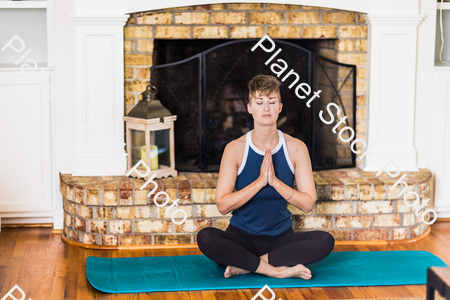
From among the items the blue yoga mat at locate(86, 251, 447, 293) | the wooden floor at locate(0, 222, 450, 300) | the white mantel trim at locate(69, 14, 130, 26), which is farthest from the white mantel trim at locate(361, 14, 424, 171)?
the white mantel trim at locate(69, 14, 130, 26)

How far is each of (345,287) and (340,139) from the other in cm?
114

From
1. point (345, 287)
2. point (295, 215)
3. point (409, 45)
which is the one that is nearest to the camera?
point (345, 287)

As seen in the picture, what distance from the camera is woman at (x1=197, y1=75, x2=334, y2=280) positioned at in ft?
8.05

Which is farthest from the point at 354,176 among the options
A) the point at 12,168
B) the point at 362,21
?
the point at 12,168

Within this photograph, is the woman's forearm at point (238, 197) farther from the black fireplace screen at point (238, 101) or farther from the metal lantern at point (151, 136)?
the black fireplace screen at point (238, 101)

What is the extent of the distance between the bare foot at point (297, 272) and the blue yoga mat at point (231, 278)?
0.07 ft

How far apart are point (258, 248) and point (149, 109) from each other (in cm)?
95

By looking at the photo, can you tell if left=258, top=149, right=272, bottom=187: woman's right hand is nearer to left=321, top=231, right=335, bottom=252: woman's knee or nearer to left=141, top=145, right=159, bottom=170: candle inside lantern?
left=321, top=231, right=335, bottom=252: woman's knee

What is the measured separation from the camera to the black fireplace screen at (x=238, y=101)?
3256 mm

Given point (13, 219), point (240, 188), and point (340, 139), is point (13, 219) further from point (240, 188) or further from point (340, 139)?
point (340, 139)

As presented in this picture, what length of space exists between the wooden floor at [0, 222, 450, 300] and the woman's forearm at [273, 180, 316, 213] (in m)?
0.35

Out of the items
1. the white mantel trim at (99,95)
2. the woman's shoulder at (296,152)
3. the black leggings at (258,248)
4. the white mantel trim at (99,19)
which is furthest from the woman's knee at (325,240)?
the white mantel trim at (99,19)

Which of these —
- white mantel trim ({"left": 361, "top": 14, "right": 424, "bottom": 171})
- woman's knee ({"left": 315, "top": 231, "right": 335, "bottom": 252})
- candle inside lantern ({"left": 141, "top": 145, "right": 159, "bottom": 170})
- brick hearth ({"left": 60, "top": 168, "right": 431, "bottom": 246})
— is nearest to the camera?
woman's knee ({"left": 315, "top": 231, "right": 335, "bottom": 252})

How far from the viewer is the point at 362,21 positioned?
326 centimetres
